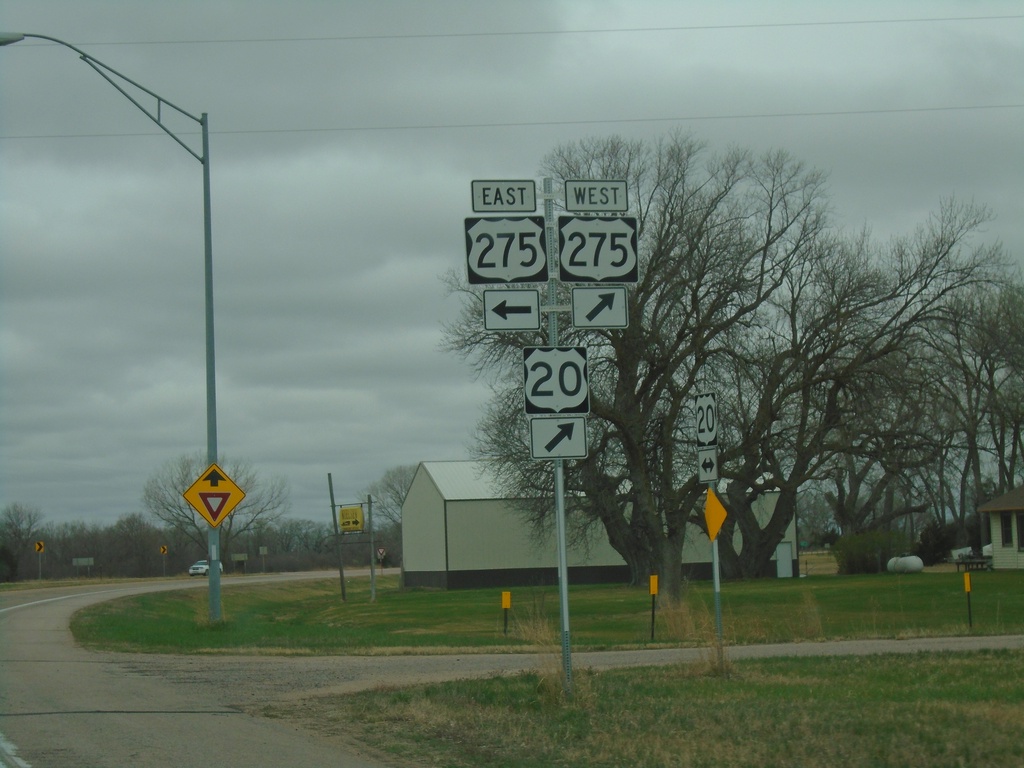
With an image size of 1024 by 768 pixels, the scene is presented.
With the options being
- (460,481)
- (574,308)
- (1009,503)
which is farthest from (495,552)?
(574,308)

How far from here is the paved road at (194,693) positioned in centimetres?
963

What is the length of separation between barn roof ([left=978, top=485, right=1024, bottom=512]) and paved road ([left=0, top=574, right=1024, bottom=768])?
104 ft

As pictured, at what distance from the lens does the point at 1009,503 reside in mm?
50125

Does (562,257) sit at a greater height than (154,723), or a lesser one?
greater

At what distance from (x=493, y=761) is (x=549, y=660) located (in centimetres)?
303

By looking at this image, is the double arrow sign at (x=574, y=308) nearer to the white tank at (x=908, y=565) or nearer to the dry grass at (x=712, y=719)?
the dry grass at (x=712, y=719)

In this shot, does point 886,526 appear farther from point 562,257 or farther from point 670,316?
point 562,257

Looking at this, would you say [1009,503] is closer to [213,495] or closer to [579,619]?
[579,619]

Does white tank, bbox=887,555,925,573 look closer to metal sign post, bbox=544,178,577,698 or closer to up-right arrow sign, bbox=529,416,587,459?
metal sign post, bbox=544,178,577,698

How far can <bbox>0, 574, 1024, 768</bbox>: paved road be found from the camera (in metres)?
9.63

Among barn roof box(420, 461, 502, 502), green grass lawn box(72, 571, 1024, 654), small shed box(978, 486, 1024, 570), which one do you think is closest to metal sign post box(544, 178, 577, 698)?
green grass lawn box(72, 571, 1024, 654)

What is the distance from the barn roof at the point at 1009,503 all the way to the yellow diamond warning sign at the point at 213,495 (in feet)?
124

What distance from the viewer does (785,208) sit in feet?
135

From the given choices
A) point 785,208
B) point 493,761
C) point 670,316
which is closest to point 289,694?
point 493,761
